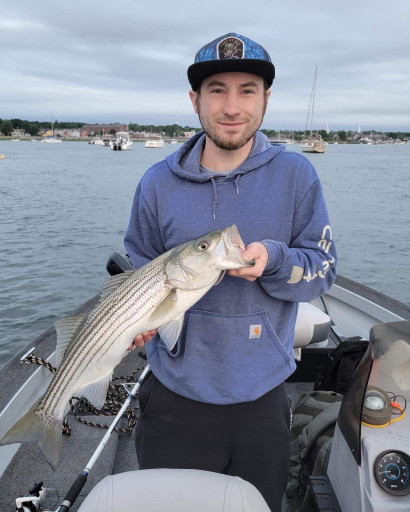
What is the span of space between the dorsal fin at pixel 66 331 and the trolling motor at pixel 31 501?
1.07 metres

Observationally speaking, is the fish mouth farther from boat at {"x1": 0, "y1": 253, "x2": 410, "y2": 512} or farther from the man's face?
boat at {"x1": 0, "y1": 253, "x2": 410, "y2": 512}

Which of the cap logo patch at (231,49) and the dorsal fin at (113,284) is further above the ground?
the cap logo patch at (231,49)

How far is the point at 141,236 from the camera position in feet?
9.29

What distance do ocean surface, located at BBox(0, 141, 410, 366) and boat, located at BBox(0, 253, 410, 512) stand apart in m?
5.49

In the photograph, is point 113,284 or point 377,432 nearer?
point 377,432

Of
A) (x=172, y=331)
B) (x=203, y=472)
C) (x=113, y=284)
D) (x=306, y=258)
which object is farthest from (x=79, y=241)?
(x=203, y=472)

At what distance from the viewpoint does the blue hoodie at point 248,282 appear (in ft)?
8.09

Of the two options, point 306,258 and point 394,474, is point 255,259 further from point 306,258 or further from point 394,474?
point 394,474

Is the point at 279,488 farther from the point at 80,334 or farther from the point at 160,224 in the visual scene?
the point at 160,224

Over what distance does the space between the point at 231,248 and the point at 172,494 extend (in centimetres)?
106

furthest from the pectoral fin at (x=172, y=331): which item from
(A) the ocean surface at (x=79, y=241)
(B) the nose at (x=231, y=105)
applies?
(A) the ocean surface at (x=79, y=241)

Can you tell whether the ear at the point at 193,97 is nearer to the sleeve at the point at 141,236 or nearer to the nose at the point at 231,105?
the nose at the point at 231,105

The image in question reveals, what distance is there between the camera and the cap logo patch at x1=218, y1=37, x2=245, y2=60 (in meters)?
2.40

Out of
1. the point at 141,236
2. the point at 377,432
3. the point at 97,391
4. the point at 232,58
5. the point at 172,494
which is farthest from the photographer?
the point at 141,236
